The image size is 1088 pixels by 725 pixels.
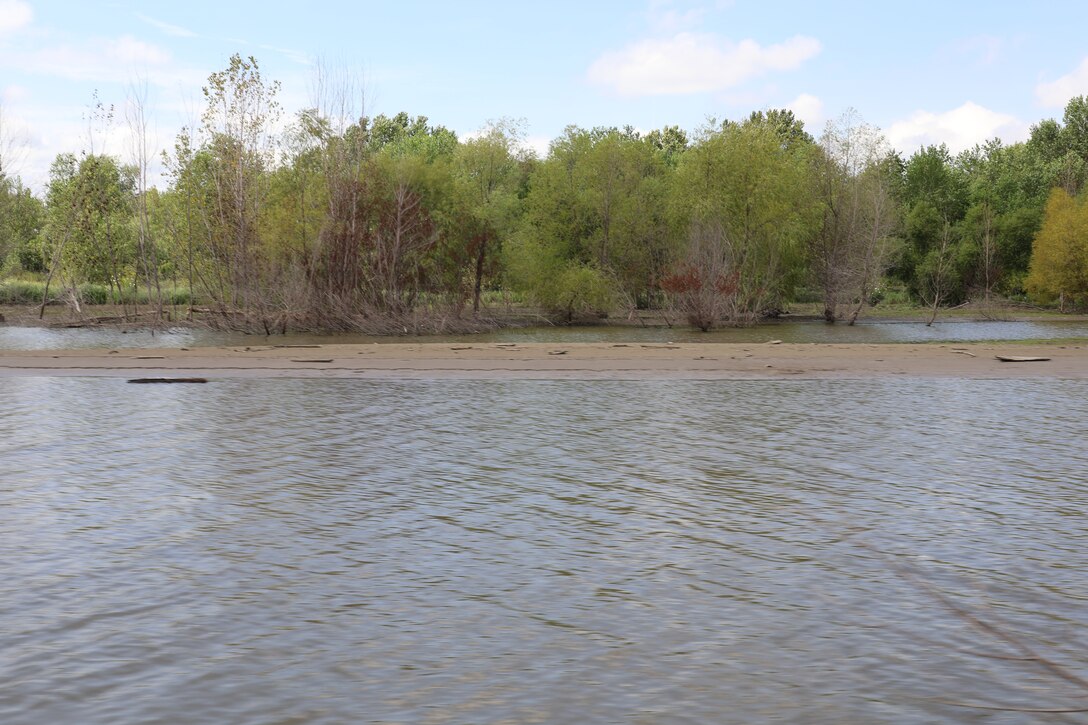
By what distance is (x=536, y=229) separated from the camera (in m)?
68.3

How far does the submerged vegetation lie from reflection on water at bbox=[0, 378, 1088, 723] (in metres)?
35.8

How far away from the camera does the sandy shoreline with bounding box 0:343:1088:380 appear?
25.5m

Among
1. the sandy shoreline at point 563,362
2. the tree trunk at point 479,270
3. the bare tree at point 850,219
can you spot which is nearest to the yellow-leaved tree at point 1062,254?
the bare tree at point 850,219

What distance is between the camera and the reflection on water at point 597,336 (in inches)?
1679

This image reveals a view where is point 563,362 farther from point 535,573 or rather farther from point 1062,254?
point 1062,254

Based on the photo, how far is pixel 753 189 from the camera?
67.6 m

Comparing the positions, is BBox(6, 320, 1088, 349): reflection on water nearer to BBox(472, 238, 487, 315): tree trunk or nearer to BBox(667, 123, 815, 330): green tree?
BBox(472, 238, 487, 315): tree trunk

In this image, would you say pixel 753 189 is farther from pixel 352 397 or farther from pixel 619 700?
pixel 619 700

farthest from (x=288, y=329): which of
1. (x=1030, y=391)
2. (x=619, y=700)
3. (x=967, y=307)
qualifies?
(x=967, y=307)

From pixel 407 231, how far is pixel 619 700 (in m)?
50.3

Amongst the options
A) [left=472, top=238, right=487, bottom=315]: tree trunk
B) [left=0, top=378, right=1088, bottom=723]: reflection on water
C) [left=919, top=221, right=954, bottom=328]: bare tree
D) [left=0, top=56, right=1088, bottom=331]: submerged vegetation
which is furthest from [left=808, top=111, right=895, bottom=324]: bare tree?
[left=0, top=378, right=1088, bottom=723]: reflection on water

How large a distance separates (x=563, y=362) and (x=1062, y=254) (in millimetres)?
61663

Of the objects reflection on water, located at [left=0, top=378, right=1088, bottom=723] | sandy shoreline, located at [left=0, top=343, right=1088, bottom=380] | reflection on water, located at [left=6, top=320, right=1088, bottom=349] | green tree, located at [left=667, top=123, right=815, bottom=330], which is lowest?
reflection on water, located at [left=0, top=378, right=1088, bottom=723]

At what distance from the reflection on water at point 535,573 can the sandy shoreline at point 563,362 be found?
10.8 m
